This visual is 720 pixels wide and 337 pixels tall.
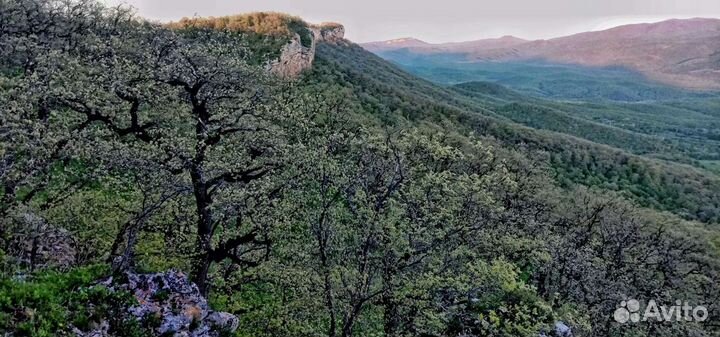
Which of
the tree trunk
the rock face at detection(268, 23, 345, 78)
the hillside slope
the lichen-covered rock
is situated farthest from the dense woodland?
the lichen-covered rock

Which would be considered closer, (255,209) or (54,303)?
(54,303)

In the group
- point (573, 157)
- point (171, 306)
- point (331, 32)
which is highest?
point (331, 32)

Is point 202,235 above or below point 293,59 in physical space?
below

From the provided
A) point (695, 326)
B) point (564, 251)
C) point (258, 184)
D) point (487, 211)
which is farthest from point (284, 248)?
point (695, 326)

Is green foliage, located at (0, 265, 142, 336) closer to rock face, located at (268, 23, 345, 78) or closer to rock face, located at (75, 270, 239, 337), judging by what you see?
rock face, located at (75, 270, 239, 337)

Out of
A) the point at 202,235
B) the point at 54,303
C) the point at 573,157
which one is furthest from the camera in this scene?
the point at 573,157

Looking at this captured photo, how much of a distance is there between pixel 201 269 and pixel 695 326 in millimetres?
26982

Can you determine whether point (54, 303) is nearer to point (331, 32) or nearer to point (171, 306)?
point (171, 306)

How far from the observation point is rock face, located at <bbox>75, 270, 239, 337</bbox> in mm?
13383

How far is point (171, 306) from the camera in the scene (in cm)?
1382

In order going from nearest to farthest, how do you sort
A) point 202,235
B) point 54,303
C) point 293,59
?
point 54,303
point 202,235
point 293,59

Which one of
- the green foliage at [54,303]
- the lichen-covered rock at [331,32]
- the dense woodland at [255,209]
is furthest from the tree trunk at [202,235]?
the lichen-covered rock at [331,32]

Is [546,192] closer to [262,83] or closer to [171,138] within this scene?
[262,83]

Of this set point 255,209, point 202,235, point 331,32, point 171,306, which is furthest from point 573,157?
point 171,306
